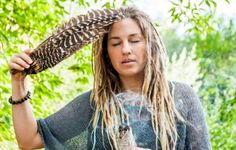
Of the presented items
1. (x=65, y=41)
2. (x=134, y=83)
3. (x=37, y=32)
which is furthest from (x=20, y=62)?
(x=37, y=32)

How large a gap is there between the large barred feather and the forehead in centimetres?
17

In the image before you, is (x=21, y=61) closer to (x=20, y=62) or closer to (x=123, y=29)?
(x=20, y=62)

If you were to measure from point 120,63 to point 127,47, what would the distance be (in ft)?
0.27

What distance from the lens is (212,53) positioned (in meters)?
17.0

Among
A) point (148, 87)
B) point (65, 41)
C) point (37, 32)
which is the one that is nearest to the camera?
point (65, 41)

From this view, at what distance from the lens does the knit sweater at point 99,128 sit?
8.32 ft

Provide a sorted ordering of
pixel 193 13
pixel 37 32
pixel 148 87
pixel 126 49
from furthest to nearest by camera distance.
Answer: pixel 37 32
pixel 193 13
pixel 148 87
pixel 126 49

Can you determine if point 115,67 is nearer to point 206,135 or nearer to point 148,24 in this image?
point 148,24

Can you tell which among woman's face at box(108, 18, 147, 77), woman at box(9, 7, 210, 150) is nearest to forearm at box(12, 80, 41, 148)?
woman at box(9, 7, 210, 150)

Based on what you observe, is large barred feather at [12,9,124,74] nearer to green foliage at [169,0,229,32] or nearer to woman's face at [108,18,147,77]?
woman's face at [108,18,147,77]

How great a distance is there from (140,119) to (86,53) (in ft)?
6.28

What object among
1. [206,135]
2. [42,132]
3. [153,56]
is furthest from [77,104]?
[206,135]

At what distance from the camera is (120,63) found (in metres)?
2.54

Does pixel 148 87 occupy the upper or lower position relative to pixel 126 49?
lower
